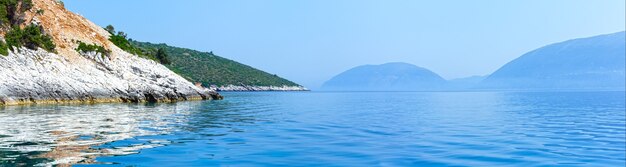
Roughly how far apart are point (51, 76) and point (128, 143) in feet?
141

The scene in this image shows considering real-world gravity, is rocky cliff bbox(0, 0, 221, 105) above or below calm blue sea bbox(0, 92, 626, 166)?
above

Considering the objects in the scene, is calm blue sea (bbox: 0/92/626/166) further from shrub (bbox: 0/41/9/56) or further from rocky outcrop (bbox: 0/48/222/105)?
shrub (bbox: 0/41/9/56)

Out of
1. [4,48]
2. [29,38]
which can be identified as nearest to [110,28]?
[29,38]

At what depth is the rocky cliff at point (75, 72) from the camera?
5284 centimetres

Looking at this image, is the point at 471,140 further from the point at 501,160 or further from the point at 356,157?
the point at 356,157

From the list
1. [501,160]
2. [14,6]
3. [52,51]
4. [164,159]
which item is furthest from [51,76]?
[501,160]

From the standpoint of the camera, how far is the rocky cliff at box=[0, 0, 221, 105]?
52844mm

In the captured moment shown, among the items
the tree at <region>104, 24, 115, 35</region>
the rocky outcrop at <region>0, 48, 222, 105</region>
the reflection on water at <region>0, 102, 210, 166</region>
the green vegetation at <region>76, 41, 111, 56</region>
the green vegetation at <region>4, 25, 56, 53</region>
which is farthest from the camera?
the tree at <region>104, 24, 115, 35</region>

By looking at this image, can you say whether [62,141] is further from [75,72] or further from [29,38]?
[29,38]

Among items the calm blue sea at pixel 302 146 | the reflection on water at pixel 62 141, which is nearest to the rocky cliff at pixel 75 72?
the reflection on water at pixel 62 141

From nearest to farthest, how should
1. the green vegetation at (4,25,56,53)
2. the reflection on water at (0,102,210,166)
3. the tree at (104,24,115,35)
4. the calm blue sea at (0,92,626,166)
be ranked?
the reflection on water at (0,102,210,166) < the calm blue sea at (0,92,626,166) < the green vegetation at (4,25,56,53) < the tree at (104,24,115,35)

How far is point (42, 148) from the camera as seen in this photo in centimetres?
1650

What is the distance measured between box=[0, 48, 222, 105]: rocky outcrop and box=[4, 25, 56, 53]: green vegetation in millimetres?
1077

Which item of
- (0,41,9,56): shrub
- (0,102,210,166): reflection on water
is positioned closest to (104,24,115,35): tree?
(0,41,9,56): shrub
